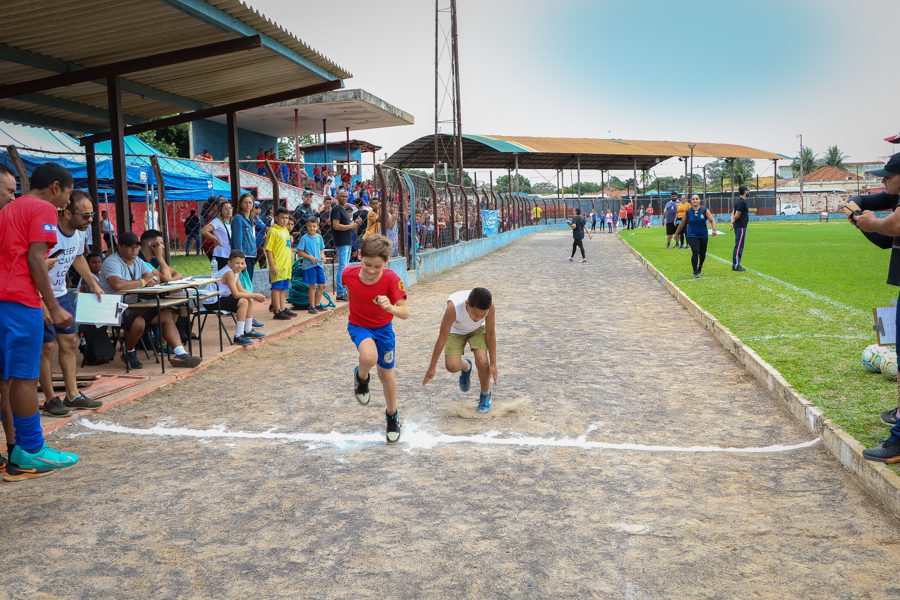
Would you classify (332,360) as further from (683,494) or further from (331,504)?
(683,494)

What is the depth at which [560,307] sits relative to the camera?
43.0 ft

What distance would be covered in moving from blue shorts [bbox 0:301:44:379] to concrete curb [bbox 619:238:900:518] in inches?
198

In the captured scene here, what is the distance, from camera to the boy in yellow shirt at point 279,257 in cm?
1107

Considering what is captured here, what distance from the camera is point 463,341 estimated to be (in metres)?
6.35

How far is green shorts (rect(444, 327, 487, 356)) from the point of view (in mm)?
6285

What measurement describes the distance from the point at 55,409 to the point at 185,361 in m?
1.93

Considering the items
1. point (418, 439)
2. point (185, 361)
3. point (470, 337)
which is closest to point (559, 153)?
point (185, 361)

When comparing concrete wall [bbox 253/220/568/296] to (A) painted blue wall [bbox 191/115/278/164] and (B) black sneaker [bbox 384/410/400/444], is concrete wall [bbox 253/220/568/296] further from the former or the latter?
(A) painted blue wall [bbox 191/115/278/164]

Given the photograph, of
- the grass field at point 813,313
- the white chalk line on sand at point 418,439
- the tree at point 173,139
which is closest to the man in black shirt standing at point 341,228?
the grass field at point 813,313

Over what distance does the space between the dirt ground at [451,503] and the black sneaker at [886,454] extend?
240 millimetres

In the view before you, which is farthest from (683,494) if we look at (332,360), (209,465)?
(332,360)

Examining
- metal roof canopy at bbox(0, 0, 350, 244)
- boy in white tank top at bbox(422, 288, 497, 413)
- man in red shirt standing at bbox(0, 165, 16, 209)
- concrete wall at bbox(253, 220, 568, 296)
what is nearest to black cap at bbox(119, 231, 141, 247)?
metal roof canopy at bbox(0, 0, 350, 244)

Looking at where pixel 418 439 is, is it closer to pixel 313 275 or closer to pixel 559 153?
pixel 313 275

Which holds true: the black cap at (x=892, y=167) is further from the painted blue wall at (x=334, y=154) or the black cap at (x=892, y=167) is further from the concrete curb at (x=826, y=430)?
the painted blue wall at (x=334, y=154)
